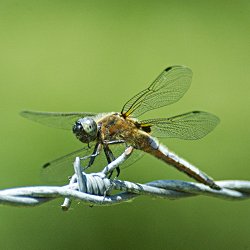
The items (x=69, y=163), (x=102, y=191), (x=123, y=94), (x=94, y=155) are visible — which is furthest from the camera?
(x=123, y=94)

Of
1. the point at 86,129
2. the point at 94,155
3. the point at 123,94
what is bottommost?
the point at 94,155

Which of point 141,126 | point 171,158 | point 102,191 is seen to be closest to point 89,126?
point 141,126

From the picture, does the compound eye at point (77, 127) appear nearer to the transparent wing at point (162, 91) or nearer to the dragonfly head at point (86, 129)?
the dragonfly head at point (86, 129)

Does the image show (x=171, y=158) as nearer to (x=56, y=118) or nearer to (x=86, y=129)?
(x=86, y=129)

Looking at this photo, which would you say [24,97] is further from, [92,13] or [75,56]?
[92,13]

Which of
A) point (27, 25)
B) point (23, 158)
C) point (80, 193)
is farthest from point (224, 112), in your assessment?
point (80, 193)

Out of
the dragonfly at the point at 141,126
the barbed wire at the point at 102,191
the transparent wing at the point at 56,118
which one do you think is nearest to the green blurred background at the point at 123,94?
the transparent wing at the point at 56,118
